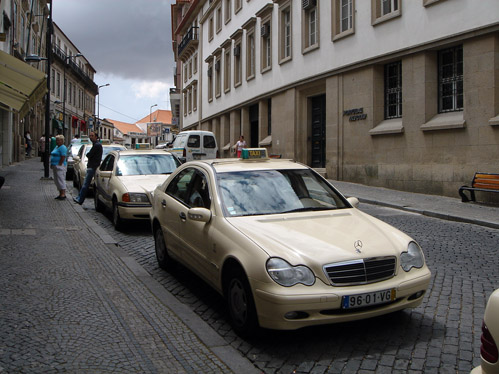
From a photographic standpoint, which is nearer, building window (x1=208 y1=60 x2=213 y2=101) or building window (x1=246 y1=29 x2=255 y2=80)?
building window (x1=246 y1=29 x2=255 y2=80)

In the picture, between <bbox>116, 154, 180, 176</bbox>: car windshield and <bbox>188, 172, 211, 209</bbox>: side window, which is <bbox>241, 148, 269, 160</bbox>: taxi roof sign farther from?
<bbox>116, 154, 180, 176</bbox>: car windshield

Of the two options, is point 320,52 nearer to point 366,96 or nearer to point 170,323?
point 366,96

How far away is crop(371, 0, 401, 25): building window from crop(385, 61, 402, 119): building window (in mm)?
1499

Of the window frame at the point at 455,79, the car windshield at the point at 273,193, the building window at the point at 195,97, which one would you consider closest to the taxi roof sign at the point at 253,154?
the car windshield at the point at 273,193

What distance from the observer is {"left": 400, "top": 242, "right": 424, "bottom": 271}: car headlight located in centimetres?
441

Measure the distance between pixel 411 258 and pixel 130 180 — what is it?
23.3 feet

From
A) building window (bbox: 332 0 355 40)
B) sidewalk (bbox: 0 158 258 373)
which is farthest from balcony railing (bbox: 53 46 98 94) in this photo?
sidewalk (bbox: 0 158 258 373)

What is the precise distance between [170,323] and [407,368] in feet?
6.77

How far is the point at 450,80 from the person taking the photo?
49.2 feet

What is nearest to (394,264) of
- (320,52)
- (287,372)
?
(287,372)

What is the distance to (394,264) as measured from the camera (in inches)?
170

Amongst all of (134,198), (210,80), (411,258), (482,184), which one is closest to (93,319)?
A: (411,258)

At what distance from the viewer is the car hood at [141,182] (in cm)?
999

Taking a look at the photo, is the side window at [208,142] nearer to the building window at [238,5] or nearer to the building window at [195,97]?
the building window at [238,5]
